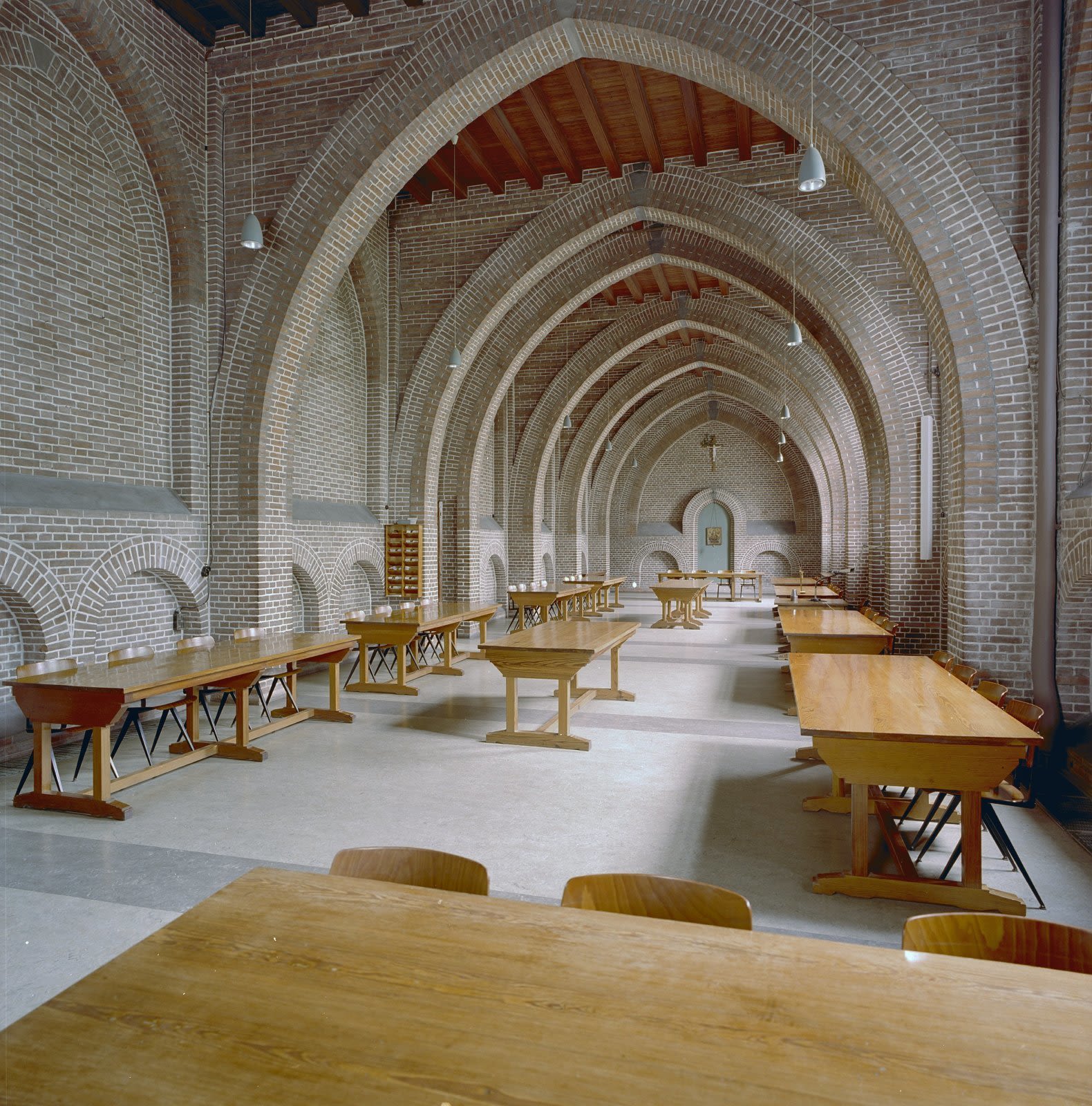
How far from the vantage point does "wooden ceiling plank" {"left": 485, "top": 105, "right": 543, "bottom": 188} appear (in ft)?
33.6

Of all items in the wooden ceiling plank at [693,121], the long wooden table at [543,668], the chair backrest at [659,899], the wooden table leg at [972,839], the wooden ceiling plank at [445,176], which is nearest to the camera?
the chair backrest at [659,899]

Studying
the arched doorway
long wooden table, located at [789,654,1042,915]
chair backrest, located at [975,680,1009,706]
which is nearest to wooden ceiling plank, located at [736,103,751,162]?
chair backrest, located at [975,680,1009,706]

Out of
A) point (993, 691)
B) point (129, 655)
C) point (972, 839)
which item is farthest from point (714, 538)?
point (972, 839)

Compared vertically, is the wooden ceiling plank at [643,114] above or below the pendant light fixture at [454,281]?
above

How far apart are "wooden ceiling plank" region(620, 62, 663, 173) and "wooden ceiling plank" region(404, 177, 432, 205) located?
3.58 meters

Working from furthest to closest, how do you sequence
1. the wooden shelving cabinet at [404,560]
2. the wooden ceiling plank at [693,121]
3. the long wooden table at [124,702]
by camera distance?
1. the wooden shelving cabinet at [404,560]
2. the wooden ceiling plank at [693,121]
3. the long wooden table at [124,702]

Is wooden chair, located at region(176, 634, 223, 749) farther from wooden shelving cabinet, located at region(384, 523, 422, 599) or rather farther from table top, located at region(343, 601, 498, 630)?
wooden shelving cabinet, located at region(384, 523, 422, 599)

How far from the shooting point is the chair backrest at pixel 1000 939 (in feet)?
5.94

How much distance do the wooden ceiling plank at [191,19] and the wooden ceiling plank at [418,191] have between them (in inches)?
141

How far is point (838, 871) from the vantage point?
4.14 metres

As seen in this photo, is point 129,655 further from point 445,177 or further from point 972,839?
point 445,177

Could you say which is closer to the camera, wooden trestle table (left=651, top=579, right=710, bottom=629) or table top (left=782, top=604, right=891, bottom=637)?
table top (left=782, top=604, right=891, bottom=637)

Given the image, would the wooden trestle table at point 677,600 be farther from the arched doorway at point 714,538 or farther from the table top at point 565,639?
the arched doorway at point 714,538

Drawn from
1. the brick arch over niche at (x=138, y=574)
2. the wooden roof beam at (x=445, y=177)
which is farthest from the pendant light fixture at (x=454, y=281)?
the brick arch over niche at (x=138, y=574)
